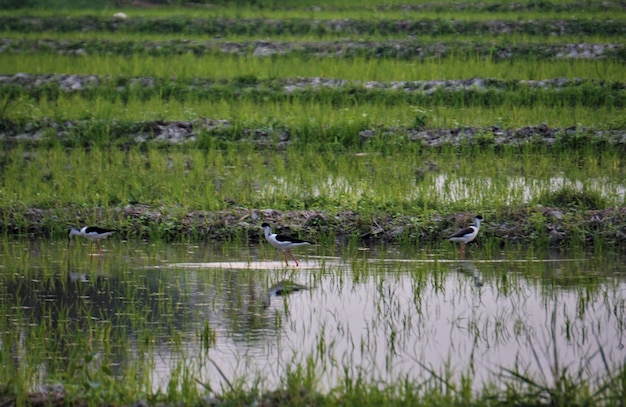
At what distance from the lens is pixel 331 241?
8211 millimetres

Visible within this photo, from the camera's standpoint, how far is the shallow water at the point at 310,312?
5.21 m

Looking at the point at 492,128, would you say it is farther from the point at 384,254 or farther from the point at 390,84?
the point at 384,254

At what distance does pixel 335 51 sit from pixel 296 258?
10854 millimetres

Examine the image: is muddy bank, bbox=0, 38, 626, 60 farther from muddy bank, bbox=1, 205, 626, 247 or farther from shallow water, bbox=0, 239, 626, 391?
shallow water, bbox=0, 239, 626, 391

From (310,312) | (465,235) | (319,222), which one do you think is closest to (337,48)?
(319,222)

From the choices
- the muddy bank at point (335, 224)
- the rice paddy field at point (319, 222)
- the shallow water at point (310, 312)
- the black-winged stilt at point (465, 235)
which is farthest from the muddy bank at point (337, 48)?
the shallow water at point (310, 312)

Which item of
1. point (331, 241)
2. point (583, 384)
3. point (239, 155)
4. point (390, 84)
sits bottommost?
point (583, 384)

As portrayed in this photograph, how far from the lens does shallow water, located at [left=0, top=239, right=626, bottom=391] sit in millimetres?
5215

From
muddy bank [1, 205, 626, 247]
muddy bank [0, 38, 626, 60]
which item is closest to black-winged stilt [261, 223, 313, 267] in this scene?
muddy bank [1, 205, 626, 247]

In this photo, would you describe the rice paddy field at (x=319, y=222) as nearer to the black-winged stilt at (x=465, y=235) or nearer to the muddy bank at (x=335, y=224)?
the muddy bank at (x=335, y=224)

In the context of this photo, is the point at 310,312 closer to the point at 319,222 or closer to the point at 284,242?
the point at 284,242

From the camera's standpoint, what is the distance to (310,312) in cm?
633

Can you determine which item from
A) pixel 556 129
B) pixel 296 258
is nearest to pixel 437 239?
pixel 296 258

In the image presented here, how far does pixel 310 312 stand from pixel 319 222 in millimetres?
2151
